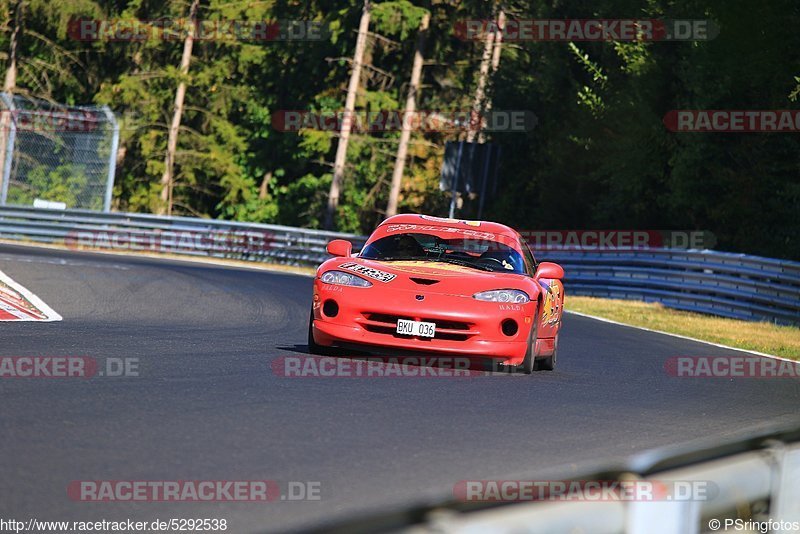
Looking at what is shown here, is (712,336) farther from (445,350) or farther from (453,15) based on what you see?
(453,15)

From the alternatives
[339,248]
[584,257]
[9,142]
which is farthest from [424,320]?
[9,142]

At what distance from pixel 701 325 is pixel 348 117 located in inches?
1107

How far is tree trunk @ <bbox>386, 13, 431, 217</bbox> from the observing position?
152ft

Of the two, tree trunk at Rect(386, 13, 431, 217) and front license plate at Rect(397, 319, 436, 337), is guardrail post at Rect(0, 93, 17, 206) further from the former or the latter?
front license plate at Rect(397, 319, 436, 337)

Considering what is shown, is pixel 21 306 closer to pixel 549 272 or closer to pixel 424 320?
pixel 424 320

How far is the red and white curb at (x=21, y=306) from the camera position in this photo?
42.9 ft

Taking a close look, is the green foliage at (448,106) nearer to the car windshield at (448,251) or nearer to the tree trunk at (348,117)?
the tree trunk at (348,117)

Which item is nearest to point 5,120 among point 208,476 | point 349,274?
point 349,274

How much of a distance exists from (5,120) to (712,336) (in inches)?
799

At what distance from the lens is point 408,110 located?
46219 mm

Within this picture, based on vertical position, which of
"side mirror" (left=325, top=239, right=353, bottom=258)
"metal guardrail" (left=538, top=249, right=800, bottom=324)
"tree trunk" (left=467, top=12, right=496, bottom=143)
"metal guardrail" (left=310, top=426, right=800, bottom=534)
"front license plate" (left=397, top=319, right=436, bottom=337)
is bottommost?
"metal guardrail" (left=538, top=249, right=800, bottom=324)

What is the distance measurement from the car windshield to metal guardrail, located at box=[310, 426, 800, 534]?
750cm

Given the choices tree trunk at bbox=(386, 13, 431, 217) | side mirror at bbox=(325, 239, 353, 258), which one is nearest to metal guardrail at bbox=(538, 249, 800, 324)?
side mirror at bbox=(325, 239, 353, 258)

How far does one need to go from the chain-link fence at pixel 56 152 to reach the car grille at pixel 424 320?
2238cm
